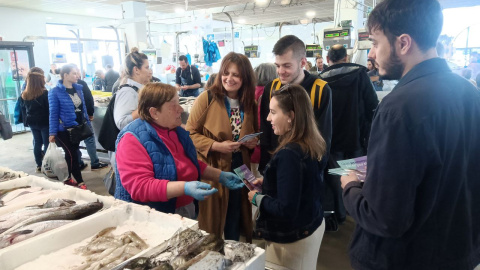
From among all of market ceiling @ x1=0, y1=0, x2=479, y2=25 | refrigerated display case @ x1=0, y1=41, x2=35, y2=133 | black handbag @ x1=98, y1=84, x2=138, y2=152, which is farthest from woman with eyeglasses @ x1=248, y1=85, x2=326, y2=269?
refrigerated display case @ x1=0, y1=41, x2=35, y2=133

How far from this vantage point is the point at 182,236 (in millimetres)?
1309

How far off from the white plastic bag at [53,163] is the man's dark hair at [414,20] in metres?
4.14

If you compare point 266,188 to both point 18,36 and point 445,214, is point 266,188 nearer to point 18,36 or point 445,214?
point 445,214

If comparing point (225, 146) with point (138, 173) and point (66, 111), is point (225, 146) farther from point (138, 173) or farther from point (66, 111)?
point (66, 111)

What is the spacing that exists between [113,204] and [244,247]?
77 centimetres

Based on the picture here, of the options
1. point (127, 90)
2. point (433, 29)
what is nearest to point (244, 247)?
point (433, 29)

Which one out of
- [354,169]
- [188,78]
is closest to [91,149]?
[188,78]

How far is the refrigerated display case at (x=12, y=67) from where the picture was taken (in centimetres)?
849

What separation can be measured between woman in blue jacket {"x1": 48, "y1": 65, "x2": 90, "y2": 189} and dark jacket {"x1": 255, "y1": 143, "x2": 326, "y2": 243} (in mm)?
3538

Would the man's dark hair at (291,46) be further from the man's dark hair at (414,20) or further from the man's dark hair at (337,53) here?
the man's dark hair at (337,53)

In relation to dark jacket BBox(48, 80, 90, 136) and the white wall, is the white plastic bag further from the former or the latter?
the white wall

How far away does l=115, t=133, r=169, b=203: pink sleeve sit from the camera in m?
1.73

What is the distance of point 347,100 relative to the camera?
11.4ft

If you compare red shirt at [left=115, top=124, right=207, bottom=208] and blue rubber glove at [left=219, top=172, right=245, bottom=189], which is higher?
red shirt at [left=115, top=124, right=207, bottom=208]
